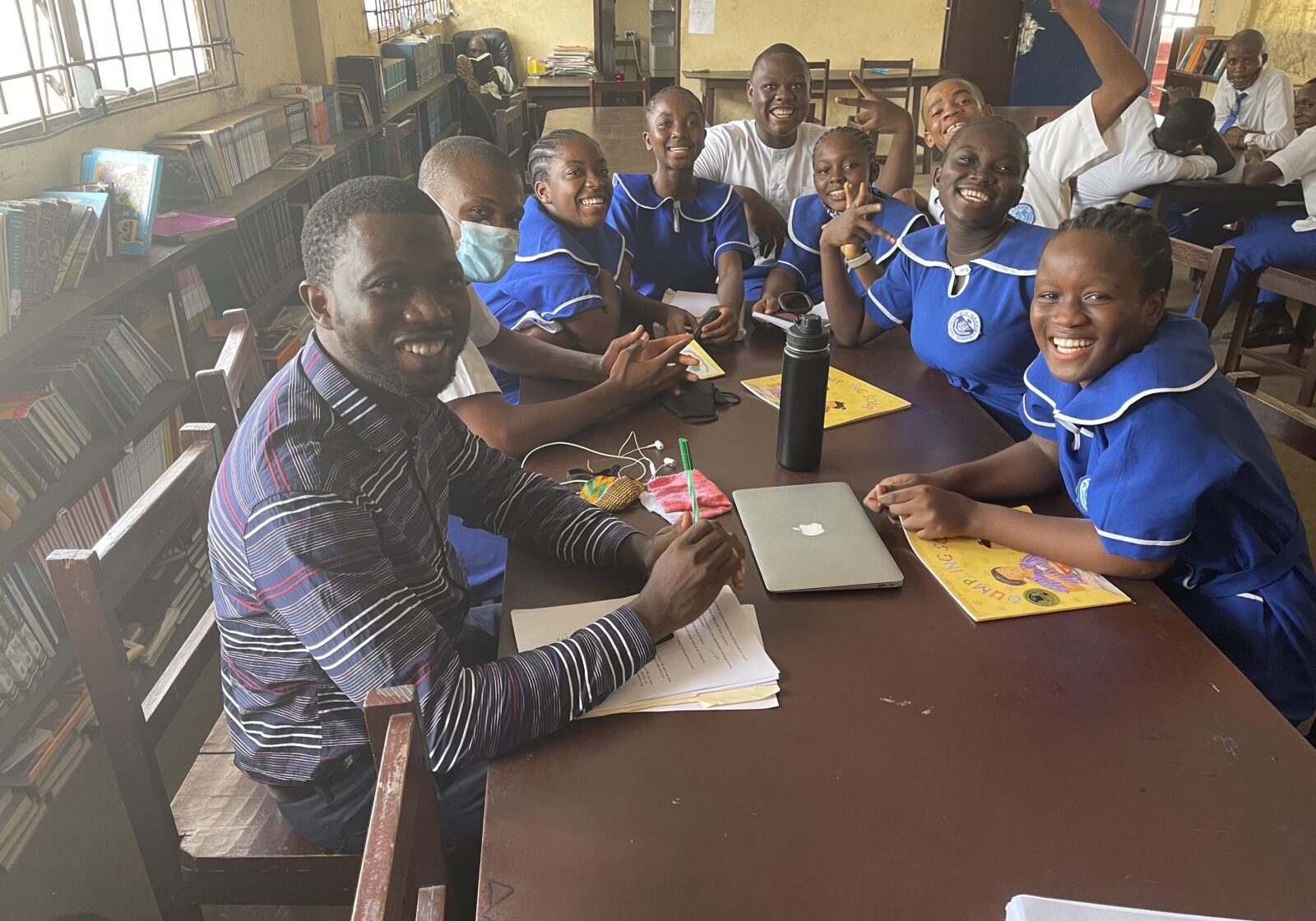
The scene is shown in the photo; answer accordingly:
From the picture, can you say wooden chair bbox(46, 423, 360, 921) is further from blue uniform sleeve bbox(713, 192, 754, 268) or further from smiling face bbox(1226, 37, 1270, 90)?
smiling face bbox(1226, 37, 1270, 90)

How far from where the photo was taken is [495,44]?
8.05 m

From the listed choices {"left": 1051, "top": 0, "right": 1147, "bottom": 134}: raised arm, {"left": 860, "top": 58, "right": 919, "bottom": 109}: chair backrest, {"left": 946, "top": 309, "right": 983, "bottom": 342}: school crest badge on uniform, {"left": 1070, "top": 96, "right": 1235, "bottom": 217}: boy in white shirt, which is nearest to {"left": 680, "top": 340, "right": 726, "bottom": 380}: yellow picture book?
{"left": 946, "top": 309, "right": 983, "bottom": 342}: school crest badge on uniform

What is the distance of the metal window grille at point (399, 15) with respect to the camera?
6.20 m

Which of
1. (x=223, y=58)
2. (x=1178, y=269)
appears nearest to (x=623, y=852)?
(x=223, y=58)

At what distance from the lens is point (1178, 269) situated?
213 inches

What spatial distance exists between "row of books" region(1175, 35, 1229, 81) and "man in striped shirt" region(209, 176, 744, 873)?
7.63 m

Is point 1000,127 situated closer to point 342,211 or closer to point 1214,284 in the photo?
point 1214,284

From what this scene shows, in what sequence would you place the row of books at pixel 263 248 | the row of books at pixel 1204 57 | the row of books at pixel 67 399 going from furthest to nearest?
the row of books at pixel 1204 57
the row of books at pixel 263 248
the row of books at pixel 67 399

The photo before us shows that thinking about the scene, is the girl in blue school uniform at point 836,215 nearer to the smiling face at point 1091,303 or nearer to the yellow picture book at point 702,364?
the yellow picture book at point 702,364

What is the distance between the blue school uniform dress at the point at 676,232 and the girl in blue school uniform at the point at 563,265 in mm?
290

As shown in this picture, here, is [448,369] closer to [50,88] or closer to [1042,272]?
[1042,272]

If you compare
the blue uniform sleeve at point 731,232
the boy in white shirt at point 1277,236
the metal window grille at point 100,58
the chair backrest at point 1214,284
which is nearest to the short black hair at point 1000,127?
the chair backrest at point 1214,284

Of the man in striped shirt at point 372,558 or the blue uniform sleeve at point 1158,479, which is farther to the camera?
the blue uniform sleeve at point 1158,479

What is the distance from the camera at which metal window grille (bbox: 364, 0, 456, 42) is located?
20.3ft
